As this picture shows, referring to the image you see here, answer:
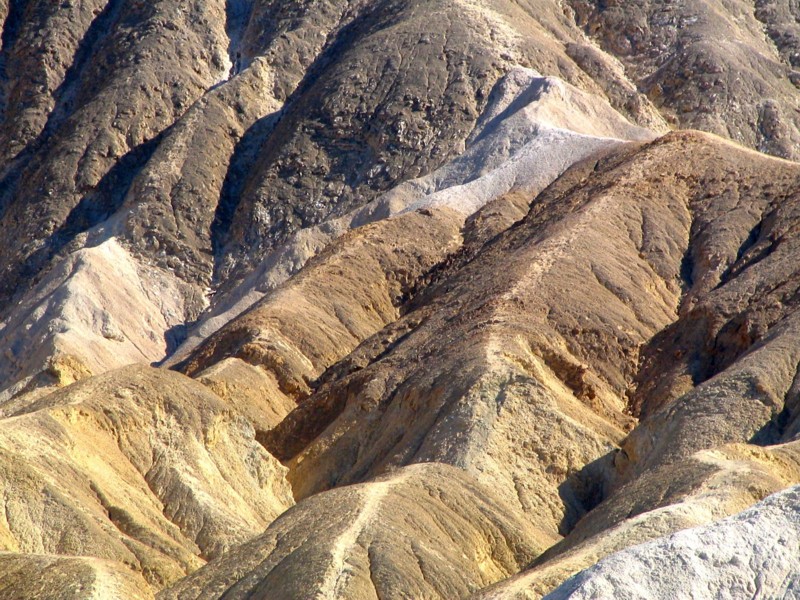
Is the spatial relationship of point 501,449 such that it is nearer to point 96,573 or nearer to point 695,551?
point 96,573

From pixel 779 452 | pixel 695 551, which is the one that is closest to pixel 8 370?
pixel 779 452

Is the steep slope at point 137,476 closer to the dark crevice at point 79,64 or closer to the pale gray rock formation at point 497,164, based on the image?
the pale gray rock formation at point 497,164

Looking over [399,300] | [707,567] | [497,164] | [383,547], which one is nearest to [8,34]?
[497,164]

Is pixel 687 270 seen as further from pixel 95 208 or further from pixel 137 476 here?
A: pixel 95 208

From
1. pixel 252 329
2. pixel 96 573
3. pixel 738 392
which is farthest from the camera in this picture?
pixel 252 329

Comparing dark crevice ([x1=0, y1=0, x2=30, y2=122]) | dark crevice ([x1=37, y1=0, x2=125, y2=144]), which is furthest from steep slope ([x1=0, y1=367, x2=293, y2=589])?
dark crevice ([x1=0, y1=0, x2=30, y2=122])

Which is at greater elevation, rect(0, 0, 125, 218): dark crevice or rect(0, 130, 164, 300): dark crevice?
rect(0, 0, 125, 218): dark crevice

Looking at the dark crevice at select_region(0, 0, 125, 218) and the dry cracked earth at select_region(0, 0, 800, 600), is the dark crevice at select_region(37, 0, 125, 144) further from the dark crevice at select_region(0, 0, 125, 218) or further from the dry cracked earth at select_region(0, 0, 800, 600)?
the dry cracked earth at select_region(0, 0, 800, 600)
